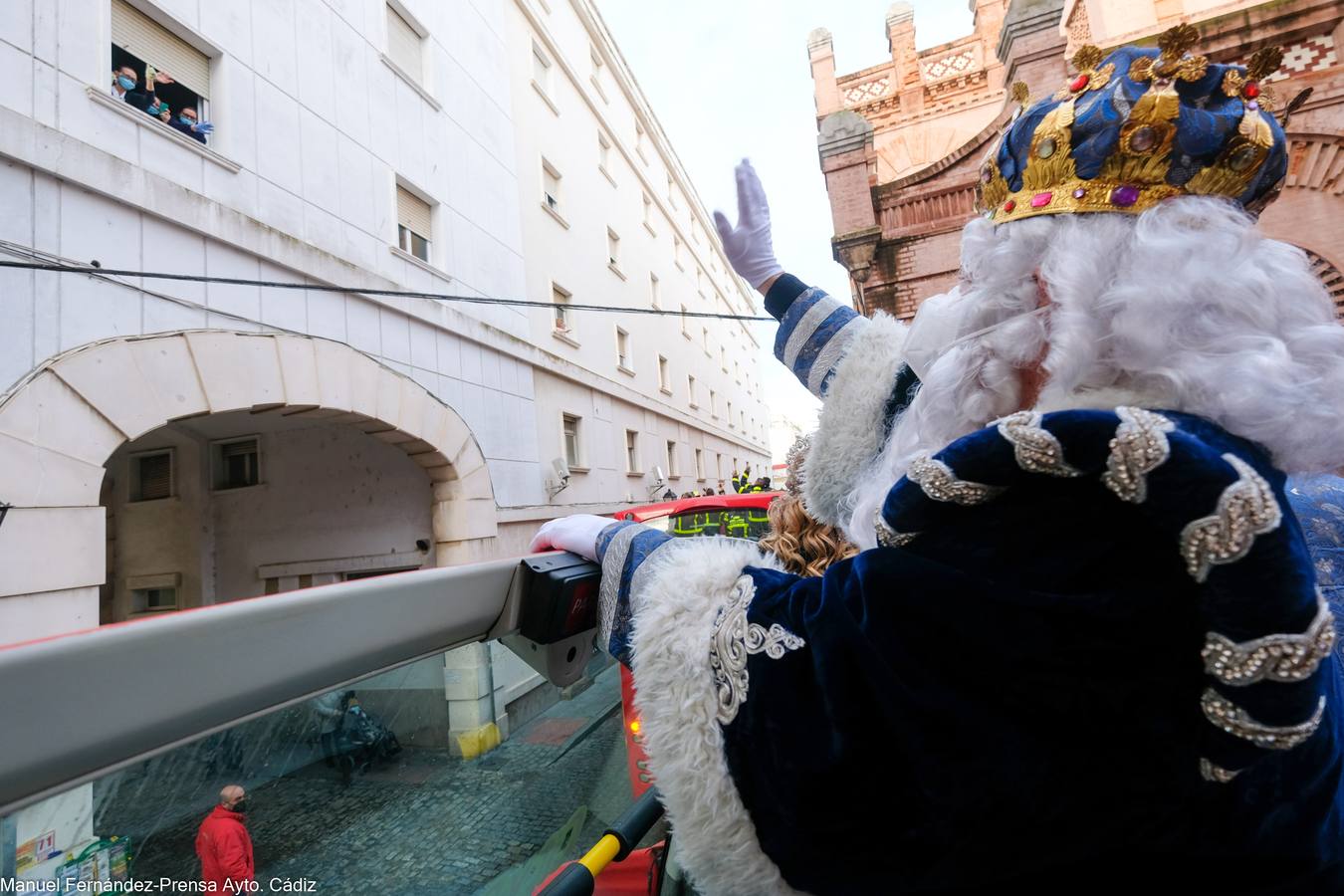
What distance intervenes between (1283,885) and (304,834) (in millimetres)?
1081

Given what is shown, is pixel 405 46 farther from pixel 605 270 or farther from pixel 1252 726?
pixel 1252 726

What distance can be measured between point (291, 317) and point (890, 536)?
23.3 ft

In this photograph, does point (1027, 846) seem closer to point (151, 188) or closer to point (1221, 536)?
point (1221, 536)

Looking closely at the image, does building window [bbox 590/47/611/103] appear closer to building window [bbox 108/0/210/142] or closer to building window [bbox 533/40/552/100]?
building window [bbox 533/40/552/100]

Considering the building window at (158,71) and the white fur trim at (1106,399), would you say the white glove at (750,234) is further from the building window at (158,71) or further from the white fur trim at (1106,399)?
the building window at (158,71)

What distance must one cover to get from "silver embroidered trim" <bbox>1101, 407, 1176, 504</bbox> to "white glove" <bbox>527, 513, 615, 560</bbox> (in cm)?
71

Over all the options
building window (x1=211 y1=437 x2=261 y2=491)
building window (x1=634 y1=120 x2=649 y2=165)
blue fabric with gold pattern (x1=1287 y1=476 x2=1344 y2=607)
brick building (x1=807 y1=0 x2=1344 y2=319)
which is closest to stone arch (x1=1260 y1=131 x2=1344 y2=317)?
brick building (x1=807 y1=0 x2=1344 y2=319)

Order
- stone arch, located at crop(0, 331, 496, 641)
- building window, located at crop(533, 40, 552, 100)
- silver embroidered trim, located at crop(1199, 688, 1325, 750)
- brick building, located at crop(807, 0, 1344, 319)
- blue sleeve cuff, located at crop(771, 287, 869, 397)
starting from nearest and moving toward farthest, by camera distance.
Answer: silver embroidered trim, located at crop(1199, 688, 1325, 750), blue sleeve cuff, located at crop(771, 287, 869, 397), stone arch, located at crop(0, 331, 496, 641), brick building, located at crop(807, 0, 1344, 319), building window, located at crop(533, 40, 552, 100)

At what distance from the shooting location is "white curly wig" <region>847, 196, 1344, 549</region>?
0.70 m

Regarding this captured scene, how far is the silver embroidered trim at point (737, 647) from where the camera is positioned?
0.74 metres

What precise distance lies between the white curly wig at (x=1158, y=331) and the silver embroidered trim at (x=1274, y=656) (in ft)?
0.73

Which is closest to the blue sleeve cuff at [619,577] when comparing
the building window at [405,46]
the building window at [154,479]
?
the building window at [405,46]

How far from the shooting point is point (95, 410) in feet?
15.8

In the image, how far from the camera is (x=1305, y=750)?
646mm
